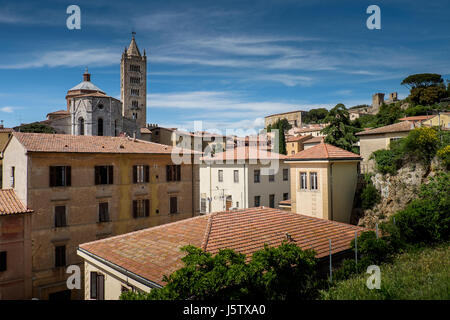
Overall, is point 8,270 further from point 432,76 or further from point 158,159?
point 432,76

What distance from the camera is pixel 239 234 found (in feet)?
40.5

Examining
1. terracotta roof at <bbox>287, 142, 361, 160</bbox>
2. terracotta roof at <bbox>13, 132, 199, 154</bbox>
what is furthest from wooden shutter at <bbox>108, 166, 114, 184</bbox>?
terracotta roof at <bbox>287, 142, 361, 160</bbox>

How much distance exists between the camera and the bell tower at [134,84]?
274ft

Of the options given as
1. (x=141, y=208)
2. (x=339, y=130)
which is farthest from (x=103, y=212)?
(x=339, y=130)

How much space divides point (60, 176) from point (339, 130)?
2809 centimetres

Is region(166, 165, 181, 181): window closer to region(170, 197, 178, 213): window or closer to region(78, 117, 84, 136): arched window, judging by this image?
region(170, 197, 178, 213): window

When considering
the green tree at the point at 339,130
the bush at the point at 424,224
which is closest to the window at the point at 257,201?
the green tree at the point at 339,130

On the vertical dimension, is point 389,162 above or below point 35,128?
below

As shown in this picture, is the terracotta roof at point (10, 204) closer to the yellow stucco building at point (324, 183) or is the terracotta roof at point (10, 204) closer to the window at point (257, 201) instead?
the yellow stucco building at point (324, 183)

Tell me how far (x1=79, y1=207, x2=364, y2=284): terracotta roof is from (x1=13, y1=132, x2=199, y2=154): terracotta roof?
31.0ft

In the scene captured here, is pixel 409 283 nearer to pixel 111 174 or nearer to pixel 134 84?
pixel 111 174

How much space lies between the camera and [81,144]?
21.9 metres

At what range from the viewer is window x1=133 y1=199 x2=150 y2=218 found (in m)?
23.5
